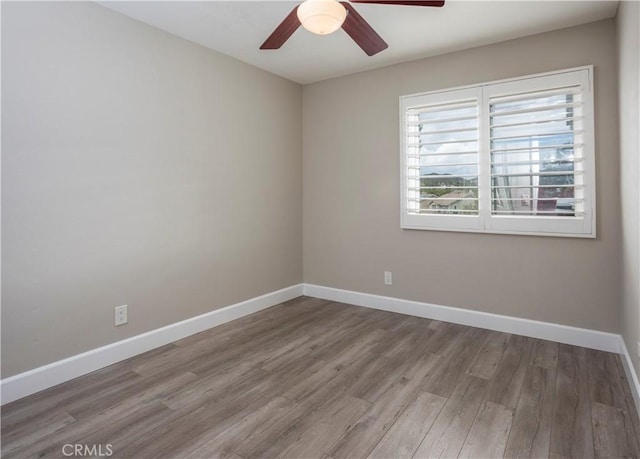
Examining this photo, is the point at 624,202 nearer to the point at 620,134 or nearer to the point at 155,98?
the point at 620,134

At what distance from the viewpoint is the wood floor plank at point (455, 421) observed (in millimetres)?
1710

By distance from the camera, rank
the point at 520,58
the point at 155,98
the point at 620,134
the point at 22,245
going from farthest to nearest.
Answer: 1. the point at 520,58
2. the point at 155,98
3. the point at 620,134
4. the point at 22,245

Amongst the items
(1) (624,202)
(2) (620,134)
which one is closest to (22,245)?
(1) (624,202)

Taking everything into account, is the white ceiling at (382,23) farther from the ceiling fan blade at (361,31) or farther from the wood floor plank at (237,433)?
the wood floor plank at (237,433)

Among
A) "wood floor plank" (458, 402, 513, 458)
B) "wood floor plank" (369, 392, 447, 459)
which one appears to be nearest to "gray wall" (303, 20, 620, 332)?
"wood floor plank" (458, 402, 513, 458)

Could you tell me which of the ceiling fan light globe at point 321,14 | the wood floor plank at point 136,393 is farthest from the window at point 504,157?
the wood floor plank at point 136,393

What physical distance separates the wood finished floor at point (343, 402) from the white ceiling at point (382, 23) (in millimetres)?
2504

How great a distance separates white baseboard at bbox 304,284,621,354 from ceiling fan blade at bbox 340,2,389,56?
2.38 meters

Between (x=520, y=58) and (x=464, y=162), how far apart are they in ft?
3.07

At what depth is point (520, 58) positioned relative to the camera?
3035 mm

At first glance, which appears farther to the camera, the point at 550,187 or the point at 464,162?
the point at 464,162

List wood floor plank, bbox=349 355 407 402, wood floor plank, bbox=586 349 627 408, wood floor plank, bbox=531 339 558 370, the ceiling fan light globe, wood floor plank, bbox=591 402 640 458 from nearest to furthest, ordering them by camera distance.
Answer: wood floor plank, bbox=591 402 640 458 → the ceiling fan light globe → wood floor plank, bbox=586 349 627 408 → wood floor plank, bbox=349 355 407 402 → wood floor plank, bbox=531 339 558 370

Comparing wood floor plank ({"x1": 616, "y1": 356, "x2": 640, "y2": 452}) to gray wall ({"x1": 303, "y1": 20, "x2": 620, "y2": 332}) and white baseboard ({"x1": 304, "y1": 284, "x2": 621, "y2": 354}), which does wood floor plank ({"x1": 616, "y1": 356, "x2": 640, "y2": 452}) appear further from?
gray wall ({"x1": 303, "y1": 20, "x2": 620, "y2": 332})

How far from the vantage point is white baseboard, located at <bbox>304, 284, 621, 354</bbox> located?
282 centimetres
